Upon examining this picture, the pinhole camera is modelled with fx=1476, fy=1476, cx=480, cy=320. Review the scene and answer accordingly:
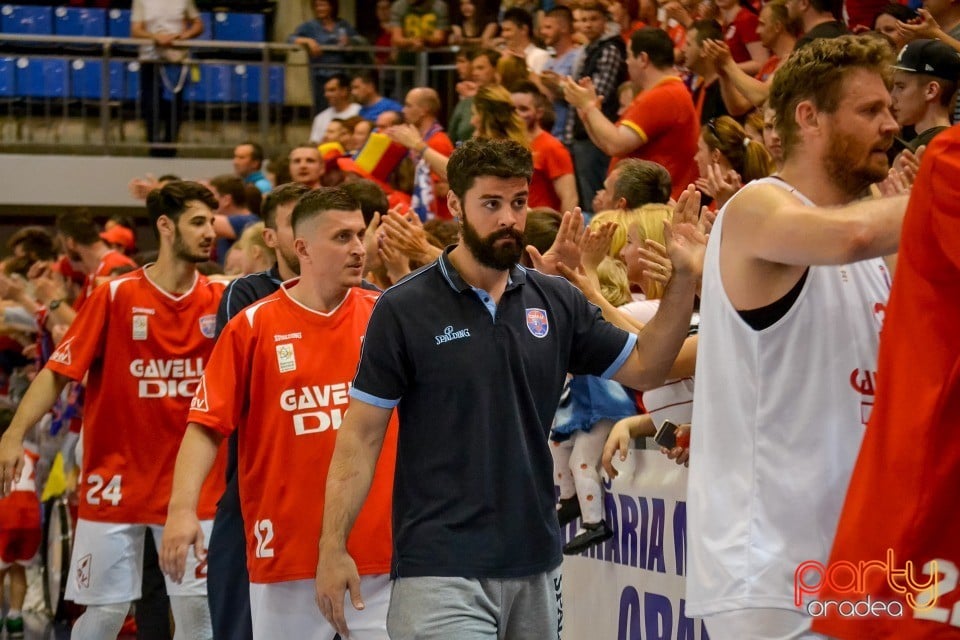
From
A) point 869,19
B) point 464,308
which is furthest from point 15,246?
point 464,308

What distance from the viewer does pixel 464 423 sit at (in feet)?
14.2

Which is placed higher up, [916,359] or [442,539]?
[916,359]

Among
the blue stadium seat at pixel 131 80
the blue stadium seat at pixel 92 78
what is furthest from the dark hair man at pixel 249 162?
the blue stadium seat at pixel 92 78

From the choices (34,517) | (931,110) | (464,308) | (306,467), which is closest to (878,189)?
(464,308)

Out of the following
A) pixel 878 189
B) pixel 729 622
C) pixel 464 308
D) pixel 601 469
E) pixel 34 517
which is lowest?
pixel 34 517

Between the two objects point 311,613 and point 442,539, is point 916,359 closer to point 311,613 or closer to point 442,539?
point 442,539

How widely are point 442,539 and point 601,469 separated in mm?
1966

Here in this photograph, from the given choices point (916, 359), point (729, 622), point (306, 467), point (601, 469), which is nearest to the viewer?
point (916, 359)

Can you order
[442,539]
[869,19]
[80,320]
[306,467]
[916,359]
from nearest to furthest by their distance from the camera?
[916,359], [442,539], [306,467], [80,320], [869,19]

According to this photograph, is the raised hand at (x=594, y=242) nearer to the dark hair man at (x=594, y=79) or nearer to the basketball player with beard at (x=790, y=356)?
the basketball player with beard at (x=790, y=356)

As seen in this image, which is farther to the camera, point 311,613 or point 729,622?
point 311,613

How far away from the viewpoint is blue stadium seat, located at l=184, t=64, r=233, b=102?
16.8 metres

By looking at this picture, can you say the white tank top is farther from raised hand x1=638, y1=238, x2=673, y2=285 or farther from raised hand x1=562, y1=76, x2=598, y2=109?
raised hand x1=562, y1=76, x2=598, y2=109

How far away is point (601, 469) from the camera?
6.14 metres
